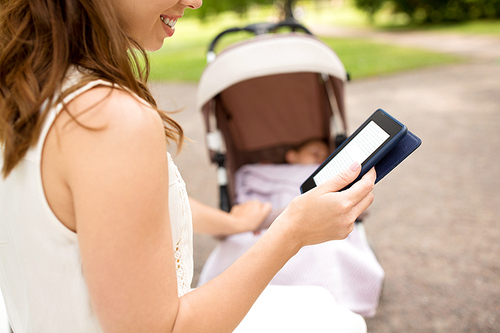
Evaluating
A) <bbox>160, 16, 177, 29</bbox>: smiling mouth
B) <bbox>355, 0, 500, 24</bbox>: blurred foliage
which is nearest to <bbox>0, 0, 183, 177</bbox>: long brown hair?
<bbox>160, 16, 177, 29</bbox>: smiling mouth

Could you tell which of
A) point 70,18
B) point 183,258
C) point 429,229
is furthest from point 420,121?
point 70,18

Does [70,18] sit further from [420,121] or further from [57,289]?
[420,121]

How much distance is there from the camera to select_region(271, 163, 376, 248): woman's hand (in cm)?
76

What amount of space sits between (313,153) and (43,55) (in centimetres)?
186

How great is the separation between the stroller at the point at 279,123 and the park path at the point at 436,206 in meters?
0.33

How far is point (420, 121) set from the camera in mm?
4086

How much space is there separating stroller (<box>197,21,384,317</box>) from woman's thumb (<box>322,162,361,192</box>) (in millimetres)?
526

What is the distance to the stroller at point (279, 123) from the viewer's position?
131cm

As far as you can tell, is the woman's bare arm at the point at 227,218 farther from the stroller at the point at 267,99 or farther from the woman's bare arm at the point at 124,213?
the woman's bare arm at the point at 124,213

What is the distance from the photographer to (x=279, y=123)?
2.38m

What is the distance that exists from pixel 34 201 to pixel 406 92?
208 inches

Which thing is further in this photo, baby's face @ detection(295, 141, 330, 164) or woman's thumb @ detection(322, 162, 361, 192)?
baby's face @ detection(295, 141, 330, 164)

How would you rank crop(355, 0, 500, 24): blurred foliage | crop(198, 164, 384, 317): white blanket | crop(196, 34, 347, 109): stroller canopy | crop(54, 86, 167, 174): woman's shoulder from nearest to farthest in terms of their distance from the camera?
crop(54, 86, 167, 174): woman's shoulder
crop(198, 164, 384, 317): white blanket
crop(196, 34, 347, 109): stroller canopy
crop(355, 0, 500, 24): blurred foliage

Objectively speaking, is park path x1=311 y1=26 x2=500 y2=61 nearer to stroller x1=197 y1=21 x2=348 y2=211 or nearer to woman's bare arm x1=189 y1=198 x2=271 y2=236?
stroller x1=197 y1=21 x2=348 y2=211
